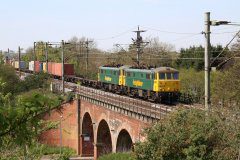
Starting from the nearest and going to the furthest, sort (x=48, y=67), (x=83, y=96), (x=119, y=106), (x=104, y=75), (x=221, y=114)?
(x=221, y=114)
(x=119, y=106)
(x=83, y=96)
(x=104, y=75)
(x=48, y=67)

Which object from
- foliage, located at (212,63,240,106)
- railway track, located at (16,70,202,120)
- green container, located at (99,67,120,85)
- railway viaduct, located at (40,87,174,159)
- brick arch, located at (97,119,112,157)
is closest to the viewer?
railway track, located at (16,70,202,120)


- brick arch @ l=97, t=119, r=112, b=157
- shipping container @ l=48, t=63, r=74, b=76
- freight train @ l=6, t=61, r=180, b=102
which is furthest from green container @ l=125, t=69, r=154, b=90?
shipping container @ l=48, t=63, r=74, b=76

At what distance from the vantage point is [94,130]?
132ft

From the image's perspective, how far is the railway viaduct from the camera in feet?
87.0

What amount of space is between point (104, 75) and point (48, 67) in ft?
79.8

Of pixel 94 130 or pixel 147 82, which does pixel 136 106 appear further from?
pixel 94 130

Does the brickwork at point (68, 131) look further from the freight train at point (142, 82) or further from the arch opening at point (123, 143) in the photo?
the arch opening at point (123, 143)

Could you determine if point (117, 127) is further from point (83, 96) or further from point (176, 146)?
point (176, 146)

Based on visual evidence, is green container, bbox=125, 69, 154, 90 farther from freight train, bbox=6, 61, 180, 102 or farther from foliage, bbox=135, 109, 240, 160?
foliage, bbox=135, 109, 240, 160

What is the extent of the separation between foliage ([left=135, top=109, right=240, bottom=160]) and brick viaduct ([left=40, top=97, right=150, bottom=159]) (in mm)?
9486

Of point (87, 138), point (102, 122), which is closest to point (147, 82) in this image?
point (102, 122)

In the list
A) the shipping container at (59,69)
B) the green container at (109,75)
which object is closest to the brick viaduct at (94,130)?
the green container at (109,75)

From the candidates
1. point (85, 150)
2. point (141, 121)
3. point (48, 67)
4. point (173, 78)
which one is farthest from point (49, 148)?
point (48, 67)

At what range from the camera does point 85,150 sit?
44.9 meters
